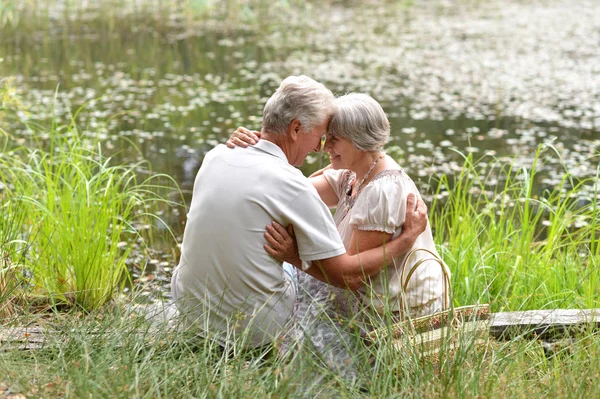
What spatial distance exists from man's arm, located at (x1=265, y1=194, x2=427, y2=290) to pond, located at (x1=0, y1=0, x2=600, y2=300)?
Answer: 2091mm

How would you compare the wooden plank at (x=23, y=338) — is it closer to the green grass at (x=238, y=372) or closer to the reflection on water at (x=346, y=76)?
the green grass at (x=238, y=372)

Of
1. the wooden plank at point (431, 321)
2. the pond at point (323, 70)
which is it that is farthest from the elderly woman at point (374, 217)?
the pond at point (323, 70)

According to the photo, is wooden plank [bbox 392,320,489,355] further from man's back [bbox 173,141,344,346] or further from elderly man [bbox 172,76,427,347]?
man's back [bbox 173,141,344,346]

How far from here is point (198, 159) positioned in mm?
7312

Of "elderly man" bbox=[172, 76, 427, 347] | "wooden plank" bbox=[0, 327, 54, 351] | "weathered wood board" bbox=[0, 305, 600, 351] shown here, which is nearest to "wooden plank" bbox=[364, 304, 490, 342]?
"weathered wood board" bbox=[0, 305, 600, 351]

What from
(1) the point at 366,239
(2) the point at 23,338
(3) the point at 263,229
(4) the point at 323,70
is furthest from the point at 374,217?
(4) the point at 323,70

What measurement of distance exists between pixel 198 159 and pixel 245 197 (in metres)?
4.64

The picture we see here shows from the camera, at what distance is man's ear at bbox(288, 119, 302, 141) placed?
2.86m

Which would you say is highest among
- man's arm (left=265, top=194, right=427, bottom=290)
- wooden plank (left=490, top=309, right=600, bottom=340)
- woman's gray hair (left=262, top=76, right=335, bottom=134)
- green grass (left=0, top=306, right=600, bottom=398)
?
woman's gray hair (left=262, top=76, right=335, bottom=134)

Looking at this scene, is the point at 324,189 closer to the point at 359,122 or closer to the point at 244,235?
the point at 359,122

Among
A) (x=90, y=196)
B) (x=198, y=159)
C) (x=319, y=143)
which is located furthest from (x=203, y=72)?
(x=319, y=143)

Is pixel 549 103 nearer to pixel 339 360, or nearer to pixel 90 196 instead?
pixel 90 196

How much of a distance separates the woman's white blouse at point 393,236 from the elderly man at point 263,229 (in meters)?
0.07

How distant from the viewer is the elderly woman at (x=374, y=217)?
2.92m
